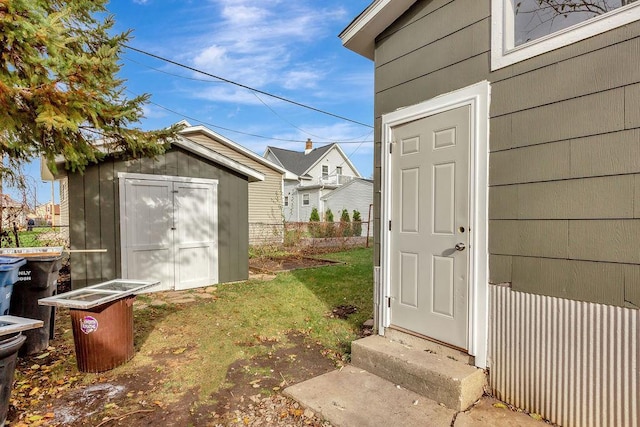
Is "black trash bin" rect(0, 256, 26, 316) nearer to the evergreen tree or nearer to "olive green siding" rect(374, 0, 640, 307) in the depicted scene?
the evergreen tree

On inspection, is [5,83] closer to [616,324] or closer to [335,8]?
[616,324]

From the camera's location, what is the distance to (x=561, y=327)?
2180 mm

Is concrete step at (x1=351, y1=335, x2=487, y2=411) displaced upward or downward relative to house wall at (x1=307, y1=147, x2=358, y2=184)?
downward

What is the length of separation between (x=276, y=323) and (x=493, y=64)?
3.95 meters

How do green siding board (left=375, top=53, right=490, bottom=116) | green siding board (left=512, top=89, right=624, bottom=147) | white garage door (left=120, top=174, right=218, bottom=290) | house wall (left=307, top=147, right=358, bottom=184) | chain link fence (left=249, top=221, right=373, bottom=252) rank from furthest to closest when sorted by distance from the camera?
A: house wall (left=307, top=147, right=358, bottom=184), chain link fence (left=249, top=221, right=373, bottom=252), white garage door (left=120, top=174, right=218, bottom=290), green siding board (left=375, top=53, right=490, bottom=116), green siding board (left=512, top=89, right=624, bottom=147)

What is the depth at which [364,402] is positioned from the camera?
2.52m

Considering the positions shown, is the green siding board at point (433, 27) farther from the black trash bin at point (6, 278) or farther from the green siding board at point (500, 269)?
the black trash bin at point (6, 278)

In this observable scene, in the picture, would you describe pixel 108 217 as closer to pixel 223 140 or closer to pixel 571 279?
pixel 571 279

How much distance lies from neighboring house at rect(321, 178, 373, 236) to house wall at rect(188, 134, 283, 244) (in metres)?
6.80

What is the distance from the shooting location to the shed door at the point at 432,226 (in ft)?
9.04

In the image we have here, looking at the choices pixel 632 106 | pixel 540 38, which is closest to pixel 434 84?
pixel 540 38

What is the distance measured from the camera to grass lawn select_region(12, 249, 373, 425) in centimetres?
291

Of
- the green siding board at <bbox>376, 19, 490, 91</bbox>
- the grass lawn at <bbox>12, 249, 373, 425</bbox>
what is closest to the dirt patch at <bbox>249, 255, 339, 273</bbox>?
the grass lawn at <bbox>12, 249, 373, 425</bbox>

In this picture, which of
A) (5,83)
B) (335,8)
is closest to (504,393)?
(5,83)
